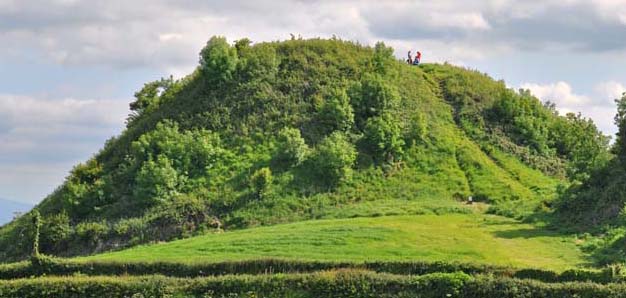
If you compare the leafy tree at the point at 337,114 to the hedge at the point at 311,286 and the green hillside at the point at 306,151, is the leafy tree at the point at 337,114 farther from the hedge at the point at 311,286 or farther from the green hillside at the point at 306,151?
the hedge at the point at 311,286

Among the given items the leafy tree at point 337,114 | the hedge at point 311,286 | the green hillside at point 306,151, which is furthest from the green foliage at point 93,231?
the hedge at point 311,286

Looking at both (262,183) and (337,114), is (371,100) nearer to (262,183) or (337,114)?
(337,114)

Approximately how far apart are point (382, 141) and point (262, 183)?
1198 cm

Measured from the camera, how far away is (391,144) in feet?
237

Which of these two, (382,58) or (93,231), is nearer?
(93,231)

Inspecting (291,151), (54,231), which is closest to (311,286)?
(54,231)

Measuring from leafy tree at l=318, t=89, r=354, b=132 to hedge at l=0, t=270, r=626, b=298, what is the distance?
1483 inches

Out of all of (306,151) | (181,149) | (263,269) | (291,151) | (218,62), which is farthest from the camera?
(218,62)

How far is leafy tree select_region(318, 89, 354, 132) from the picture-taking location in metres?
74.6

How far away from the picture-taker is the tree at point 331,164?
222 feet

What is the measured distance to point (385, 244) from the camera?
48469mm

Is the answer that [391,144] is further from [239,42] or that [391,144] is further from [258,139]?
[239,42]

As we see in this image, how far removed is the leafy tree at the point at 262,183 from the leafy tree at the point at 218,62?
1818 centimetres

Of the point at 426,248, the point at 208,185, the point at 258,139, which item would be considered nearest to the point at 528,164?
the point at 258,139
